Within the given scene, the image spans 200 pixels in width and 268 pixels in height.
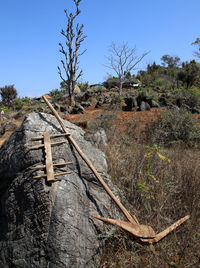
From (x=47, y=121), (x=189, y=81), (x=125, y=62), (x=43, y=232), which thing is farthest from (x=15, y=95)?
(x=43, y=232)

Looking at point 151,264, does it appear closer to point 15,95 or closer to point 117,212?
point 117,212

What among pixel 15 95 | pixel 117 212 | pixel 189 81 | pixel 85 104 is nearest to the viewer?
pixel 117 212

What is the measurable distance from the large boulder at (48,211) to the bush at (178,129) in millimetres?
4613

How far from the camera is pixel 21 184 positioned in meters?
2.85

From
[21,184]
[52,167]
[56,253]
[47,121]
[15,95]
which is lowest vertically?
[56,253]

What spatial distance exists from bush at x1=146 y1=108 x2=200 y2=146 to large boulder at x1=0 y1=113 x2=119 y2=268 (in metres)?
4.61

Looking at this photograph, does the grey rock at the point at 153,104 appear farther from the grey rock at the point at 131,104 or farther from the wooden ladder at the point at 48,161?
the wooden ladder at the point at 48,161

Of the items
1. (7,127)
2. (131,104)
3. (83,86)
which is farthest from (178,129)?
(83,86)

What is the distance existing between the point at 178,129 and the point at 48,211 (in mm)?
6261

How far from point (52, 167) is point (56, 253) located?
0.93 m

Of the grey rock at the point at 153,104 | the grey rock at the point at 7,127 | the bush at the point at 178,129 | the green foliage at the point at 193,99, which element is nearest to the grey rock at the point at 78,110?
the grey rock at the point at 7,127

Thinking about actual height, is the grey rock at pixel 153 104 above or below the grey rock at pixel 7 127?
above

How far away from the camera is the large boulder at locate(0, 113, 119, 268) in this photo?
238 centimetres

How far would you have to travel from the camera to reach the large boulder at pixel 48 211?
2.38m
